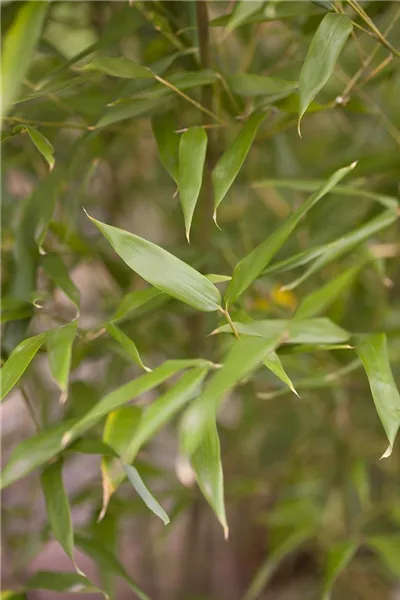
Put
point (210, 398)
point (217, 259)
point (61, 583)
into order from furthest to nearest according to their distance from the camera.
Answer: point (217, 259) < point (61, 583) < point (210, 398)

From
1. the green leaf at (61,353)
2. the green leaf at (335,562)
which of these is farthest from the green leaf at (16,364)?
the green leaf at (335,562)

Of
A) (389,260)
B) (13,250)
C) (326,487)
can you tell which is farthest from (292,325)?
(326,487)

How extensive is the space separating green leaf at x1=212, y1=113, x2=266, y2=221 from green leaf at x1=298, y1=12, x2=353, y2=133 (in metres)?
0.06

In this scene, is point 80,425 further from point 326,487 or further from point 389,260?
point 326,487

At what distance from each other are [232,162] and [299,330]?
0.13 m

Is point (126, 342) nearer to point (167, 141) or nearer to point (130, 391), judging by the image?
point (130, 391)

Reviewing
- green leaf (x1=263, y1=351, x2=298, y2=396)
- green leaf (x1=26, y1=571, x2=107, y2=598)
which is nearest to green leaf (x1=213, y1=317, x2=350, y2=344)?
green leaf (x1=263, y1=351, x2=298, y2=396)

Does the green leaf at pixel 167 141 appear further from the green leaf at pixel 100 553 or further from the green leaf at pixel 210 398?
the green leaf at pixel 100 553

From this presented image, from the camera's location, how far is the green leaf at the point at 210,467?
36 centimetres

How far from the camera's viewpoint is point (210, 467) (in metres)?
0.37

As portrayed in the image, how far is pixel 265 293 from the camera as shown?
26.8 inches

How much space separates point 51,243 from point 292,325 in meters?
0.31

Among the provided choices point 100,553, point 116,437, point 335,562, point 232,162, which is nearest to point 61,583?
point 100,553

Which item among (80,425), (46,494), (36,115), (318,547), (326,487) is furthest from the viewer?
(318,547)
